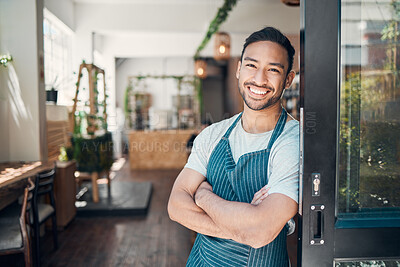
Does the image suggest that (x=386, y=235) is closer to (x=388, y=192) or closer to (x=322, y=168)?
(x=388, y=192)

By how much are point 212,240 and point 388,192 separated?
0.66 metres

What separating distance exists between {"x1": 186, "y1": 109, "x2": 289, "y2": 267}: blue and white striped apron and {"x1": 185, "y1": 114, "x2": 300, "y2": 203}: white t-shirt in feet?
0.09

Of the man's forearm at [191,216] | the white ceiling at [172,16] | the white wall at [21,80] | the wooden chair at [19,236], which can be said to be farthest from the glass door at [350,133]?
the white ceiling at [172,16]

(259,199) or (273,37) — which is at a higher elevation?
(273,37)

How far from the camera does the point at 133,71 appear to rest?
1316cm

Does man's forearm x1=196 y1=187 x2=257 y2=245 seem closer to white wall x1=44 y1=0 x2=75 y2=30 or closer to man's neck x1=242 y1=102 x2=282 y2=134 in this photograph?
man's neck x1=242 y1=102 x2=282 y2=134

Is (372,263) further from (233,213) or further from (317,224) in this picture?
(233,213)

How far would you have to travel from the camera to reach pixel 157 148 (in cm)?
870

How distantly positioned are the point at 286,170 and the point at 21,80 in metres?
3.76

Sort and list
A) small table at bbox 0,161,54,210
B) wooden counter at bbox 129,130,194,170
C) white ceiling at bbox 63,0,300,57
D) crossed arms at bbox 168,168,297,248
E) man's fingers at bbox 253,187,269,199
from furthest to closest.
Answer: wooden counter at bbox 129,130,194,170 < white ceiling at bbox 63,0,300,57 < small table at bbox 0,161,54,210 < man's fingers at bbox 253,187,269,199 < crossed arms at bbox 168,168,297,248

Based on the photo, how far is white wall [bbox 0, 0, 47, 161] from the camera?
12.9 feet

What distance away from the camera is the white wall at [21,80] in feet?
12.9

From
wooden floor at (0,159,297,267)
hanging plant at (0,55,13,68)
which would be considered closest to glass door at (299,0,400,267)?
wooden floor at (0,159,297,267)

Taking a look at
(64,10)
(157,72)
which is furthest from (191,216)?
(157,72)
